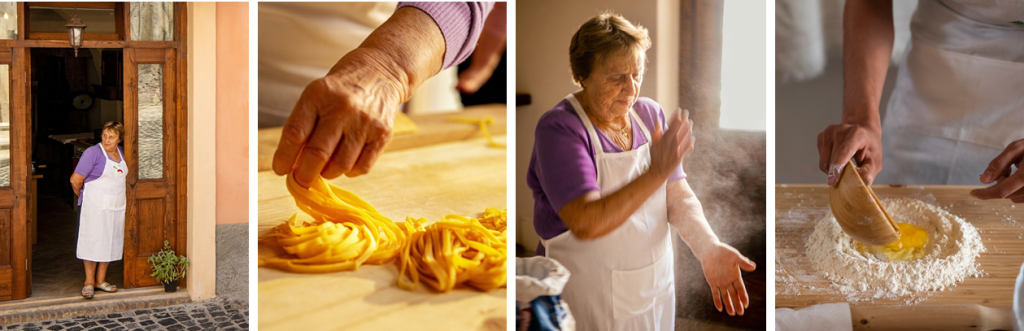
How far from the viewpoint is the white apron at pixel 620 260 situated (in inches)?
104

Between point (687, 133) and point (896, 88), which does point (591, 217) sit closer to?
point (687, 133)

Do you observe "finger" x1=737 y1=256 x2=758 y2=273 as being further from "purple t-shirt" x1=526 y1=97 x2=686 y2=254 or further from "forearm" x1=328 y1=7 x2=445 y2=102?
"forearm" x1=328 y1=7 x2=445 y2=102

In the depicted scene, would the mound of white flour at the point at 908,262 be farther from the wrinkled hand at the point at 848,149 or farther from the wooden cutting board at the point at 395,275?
the wooden cutting board at the point at 395,275

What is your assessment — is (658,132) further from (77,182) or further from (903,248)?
(77,182)

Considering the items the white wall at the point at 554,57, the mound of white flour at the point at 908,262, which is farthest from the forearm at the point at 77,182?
the mound of white flour at the point at 908,262

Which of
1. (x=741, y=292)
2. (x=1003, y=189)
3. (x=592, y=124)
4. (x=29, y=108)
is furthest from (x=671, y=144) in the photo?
(x=29, y=108)

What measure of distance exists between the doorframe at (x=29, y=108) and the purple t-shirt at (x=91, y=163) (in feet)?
0.82

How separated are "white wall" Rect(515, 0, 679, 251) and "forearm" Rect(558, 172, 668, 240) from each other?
7.2 inches

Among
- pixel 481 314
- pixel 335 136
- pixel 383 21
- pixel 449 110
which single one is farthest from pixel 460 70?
pixel 481 314

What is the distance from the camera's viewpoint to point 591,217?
261 centimetres

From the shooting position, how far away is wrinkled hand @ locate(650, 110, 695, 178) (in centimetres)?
267

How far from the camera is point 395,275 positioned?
2.72 metres

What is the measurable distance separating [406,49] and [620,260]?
122 centimetres

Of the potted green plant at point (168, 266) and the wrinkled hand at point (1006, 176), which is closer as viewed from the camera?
the wrinkled hand at point (1006, 176)
